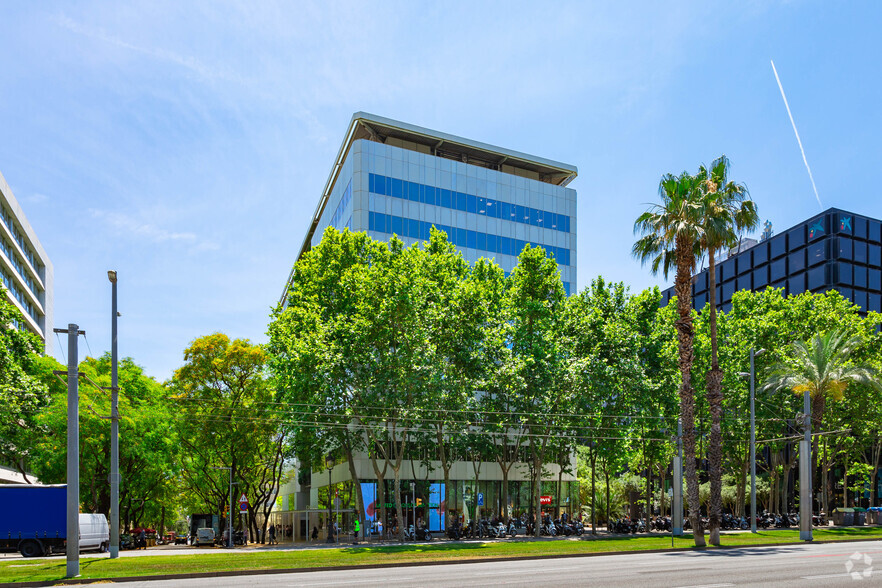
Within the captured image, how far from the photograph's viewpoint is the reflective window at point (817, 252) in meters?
77.4

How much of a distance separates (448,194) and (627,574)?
50.3m

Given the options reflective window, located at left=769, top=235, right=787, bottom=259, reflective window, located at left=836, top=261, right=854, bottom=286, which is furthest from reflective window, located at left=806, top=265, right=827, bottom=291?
reflective window, located at left=769, top=235, right=787, bottom=259

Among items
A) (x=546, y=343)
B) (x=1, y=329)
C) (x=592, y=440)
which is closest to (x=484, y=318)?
(x=546, y=343)

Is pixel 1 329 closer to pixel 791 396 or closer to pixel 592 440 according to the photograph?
pixel 592 440

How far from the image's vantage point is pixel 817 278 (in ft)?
254

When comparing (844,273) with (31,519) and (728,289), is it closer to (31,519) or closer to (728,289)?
(728,289)

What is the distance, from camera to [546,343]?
147 ft

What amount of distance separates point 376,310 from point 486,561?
17.2m

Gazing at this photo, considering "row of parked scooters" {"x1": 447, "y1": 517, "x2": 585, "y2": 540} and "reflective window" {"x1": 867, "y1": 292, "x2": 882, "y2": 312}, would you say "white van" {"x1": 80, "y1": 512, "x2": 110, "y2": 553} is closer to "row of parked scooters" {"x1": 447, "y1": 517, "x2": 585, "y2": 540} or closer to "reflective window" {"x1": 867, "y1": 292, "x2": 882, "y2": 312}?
"row of parked scooters" {"x1": 447, "y1": 517, "x2": 585, "y2": 540}

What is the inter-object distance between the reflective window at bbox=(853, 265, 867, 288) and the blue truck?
74.5m

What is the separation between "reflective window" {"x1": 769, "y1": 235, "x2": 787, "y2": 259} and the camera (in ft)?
271

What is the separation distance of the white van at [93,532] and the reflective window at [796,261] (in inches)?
2804

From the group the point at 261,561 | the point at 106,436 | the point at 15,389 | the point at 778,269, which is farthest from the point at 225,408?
the point at 778,269

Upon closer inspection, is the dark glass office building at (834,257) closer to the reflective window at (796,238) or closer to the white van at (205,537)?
the reflective window at (796,238)
